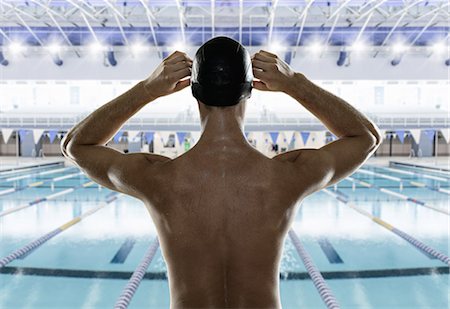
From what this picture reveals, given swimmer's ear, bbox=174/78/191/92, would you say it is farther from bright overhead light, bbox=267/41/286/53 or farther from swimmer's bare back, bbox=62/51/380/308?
bright overhead light, bbox=267/41/286/53

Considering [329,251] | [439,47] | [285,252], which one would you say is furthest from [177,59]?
[439,47]

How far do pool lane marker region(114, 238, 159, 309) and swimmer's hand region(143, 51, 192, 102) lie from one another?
3002 millimetres

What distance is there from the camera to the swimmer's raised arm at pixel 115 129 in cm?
94

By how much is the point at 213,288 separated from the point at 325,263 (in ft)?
14.7

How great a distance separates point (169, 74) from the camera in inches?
37.0

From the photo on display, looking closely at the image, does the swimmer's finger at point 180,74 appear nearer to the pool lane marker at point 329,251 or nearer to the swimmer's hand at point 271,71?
the swimmer's hand at point 271,71

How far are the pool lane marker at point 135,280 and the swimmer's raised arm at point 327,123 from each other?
3.06 metres

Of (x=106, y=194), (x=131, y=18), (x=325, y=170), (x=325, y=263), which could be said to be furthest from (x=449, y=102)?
(x=325, y=170)

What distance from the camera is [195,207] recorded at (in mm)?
870

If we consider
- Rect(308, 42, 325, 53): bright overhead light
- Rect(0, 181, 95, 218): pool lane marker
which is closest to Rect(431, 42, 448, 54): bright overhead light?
Rect(308, 42, 325, 53): bright overhead light

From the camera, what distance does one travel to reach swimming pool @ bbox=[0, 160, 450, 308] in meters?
4.02

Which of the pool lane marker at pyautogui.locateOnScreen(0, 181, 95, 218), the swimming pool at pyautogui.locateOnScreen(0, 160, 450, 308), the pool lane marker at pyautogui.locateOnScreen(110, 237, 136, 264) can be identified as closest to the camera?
the swimming pool at pyautogui.locateOnScreen(0, 160, 450, 308)

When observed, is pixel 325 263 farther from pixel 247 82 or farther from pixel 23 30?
pixel 23 30

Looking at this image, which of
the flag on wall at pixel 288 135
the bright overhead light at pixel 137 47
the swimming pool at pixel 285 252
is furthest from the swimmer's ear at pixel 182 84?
the bright overhead light at pixel 137 47
